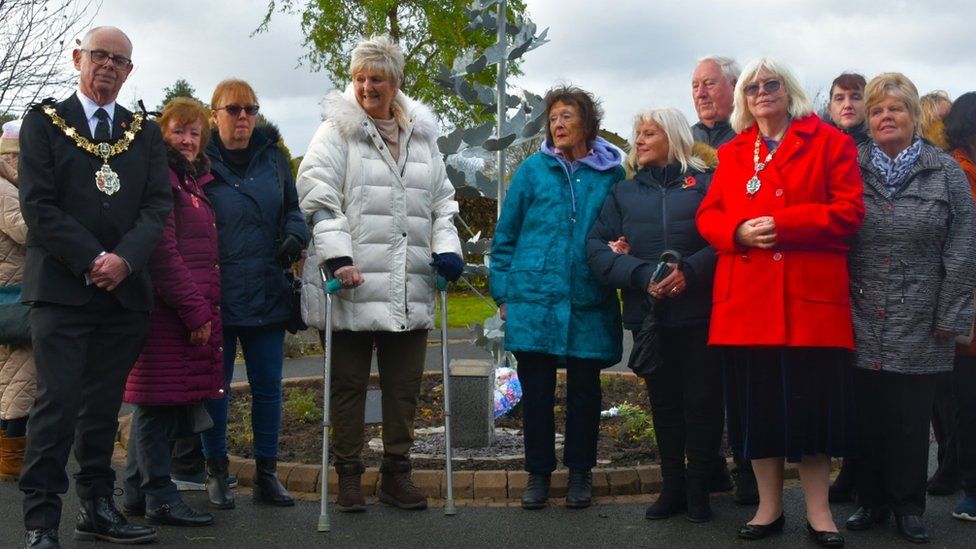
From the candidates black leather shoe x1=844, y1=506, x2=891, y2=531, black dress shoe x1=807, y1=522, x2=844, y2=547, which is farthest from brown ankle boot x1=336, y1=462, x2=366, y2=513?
black leather shoe x1=844, y1=506, x2=891, y2=531

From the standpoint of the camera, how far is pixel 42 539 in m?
4.70

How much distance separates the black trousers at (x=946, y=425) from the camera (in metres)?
5.86

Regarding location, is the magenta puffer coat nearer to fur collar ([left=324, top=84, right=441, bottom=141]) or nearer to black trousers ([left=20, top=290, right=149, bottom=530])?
black trousers ([left=20, top=290, right=149, bottom=530])

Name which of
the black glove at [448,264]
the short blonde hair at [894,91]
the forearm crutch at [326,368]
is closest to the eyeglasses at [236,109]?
the forearm crutch at [326,368]

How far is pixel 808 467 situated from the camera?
4.98 m

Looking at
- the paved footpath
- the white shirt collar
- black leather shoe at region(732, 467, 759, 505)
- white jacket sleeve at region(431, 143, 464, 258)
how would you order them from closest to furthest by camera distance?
1. the white shirt collar
2. the paved footpath
3. black leather shoe at region(732, 467, 759, 505)
4. white jacket sleeve at region(431, 143, 464, 258)

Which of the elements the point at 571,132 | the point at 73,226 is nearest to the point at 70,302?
the point at 73,226

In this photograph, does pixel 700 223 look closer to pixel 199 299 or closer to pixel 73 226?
pixel 199 299

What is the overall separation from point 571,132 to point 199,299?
2.06 meters

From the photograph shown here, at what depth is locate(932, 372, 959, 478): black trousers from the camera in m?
5.86

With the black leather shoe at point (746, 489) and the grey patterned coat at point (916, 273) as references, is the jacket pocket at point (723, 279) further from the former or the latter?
the black leather shoe at point (746, 489)

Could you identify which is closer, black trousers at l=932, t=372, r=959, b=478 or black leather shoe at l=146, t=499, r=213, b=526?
black leather shoe at l=146, t=499, r=213, b=526

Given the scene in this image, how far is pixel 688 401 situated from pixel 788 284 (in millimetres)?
844

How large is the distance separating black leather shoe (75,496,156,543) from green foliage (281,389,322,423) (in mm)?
2677
